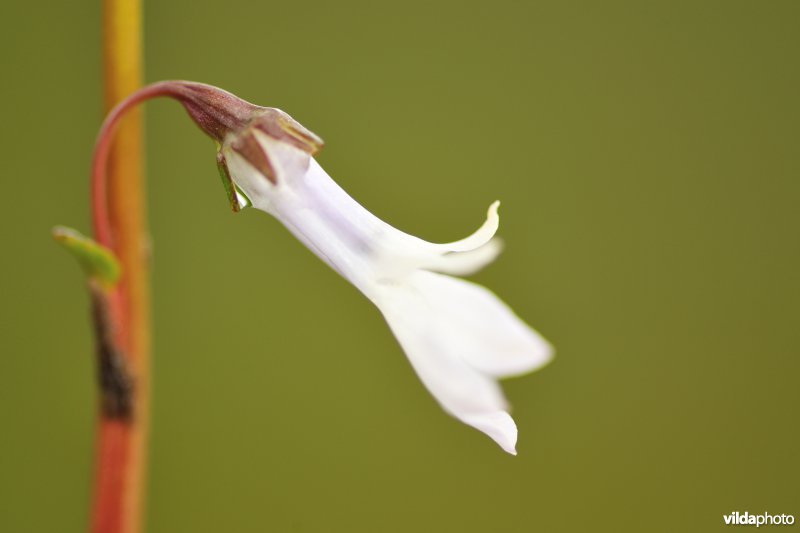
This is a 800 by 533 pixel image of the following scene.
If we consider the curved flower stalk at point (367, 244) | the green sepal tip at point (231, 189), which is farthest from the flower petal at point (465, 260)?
the green sepal tip at point (231, 189)

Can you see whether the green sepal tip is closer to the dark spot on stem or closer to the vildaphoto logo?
the dark spot on stem

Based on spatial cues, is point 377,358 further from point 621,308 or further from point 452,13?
point 452,13

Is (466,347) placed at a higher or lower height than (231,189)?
lower

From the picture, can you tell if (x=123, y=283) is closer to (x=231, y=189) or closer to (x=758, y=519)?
(x=231, y=189)

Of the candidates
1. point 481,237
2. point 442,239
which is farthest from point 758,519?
point 481,237

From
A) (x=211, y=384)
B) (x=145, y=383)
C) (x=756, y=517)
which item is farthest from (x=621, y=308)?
(x=145, y=383)

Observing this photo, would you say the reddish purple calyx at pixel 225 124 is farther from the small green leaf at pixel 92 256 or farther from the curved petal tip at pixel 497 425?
the curved petal tip at pixel 497 425

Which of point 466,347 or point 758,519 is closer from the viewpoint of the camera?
point 466,347

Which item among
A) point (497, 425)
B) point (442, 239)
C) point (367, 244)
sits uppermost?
point (442, 239)
